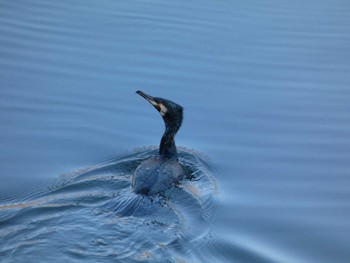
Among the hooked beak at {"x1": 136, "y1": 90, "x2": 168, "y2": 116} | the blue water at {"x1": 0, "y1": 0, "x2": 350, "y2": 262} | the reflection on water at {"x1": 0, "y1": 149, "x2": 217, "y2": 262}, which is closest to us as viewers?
the reflection on water at {"x1": 0, "y1": 149, "x2": 217, "y2": 262}

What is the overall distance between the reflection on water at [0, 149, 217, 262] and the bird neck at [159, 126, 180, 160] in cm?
46

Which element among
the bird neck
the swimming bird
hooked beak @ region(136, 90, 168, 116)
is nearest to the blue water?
the swimming bird

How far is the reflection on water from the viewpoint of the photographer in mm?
7645

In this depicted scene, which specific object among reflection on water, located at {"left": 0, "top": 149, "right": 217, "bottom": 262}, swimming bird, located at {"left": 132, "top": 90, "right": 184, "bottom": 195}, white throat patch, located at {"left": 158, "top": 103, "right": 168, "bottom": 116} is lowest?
reflection on water, located at {"left": 0, "top": 149, "right": 217, "bottom": 262}

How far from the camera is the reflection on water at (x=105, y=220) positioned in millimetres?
7645

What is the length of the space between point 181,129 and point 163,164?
111 centimetres

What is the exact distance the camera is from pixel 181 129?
35.6 feet

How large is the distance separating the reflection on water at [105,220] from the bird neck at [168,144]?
465mm

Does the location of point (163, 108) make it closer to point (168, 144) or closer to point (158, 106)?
point (158, 106)

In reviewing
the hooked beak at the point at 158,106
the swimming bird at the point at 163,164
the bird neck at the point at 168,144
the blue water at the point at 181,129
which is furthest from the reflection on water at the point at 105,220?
the hooked beak at the point at 158,106

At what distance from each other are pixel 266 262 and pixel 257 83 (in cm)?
451

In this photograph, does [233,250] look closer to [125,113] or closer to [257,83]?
[125,113]

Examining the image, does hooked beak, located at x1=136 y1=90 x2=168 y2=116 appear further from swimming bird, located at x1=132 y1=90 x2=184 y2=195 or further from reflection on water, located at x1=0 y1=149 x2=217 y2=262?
reflection on water, located at x1=0 y1=149 x2=217 y2=262

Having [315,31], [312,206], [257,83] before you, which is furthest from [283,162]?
[315,31]
